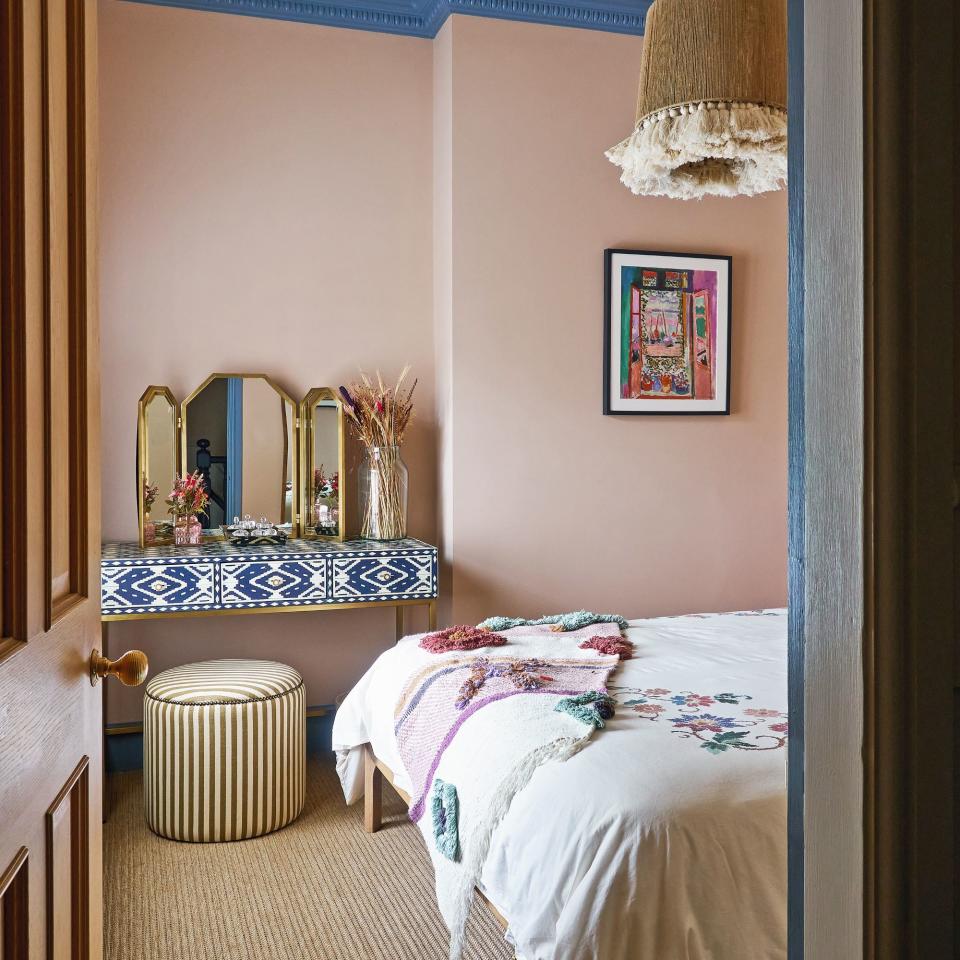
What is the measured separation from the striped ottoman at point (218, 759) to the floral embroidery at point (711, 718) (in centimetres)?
131

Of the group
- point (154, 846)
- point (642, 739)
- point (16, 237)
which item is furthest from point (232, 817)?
point (16, 237)

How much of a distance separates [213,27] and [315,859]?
10.5 ft

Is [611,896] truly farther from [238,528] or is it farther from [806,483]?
[238,528]

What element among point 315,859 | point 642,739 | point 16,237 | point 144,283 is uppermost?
point 144,283

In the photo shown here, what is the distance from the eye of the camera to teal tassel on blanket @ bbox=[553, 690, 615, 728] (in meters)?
2.22

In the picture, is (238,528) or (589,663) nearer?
(589,663)

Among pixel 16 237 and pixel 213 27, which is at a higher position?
pixel 213 27

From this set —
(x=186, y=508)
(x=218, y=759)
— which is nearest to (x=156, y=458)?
(x=186, y=508)

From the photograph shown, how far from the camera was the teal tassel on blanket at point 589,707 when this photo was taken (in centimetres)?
222

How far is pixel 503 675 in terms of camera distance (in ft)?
8.64

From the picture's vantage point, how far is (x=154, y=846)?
3223mm

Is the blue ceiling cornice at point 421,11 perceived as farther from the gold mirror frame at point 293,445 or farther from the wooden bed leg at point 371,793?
the wooden bed leg at point 371,793

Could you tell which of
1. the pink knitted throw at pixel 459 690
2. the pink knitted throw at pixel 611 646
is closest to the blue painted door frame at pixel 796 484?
the pink knitted throw at pixel 459 690

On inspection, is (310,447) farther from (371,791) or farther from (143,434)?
(371,791)
